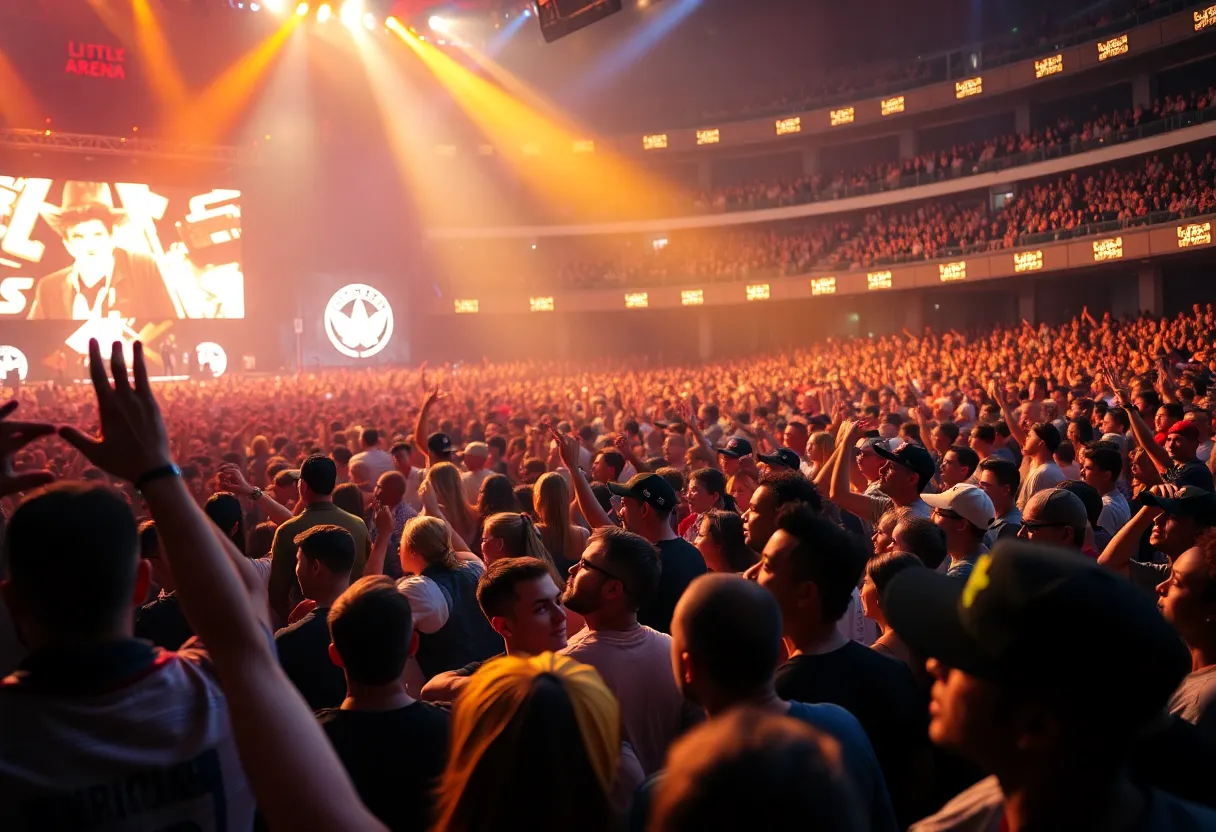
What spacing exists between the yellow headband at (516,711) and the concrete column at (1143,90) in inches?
1626

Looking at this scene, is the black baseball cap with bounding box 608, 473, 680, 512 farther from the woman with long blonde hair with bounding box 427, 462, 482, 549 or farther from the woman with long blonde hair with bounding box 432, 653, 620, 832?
the woman with long blonde hair with bounding box 432, 653, 620, 832

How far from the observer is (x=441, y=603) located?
17.0 ft

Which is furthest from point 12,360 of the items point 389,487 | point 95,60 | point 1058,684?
point 1058,684

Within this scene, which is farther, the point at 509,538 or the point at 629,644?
the point at 509,538

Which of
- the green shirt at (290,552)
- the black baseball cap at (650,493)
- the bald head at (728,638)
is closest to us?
the bald head at (728,638)

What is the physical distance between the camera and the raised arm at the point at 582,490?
7441 millimetres

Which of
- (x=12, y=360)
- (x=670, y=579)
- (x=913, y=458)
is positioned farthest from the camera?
(x=12, y=360)

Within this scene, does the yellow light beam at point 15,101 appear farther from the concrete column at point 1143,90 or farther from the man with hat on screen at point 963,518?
the man with hat on screen at point 963,518

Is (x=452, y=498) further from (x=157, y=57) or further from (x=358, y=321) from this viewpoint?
(x=358, y=321)

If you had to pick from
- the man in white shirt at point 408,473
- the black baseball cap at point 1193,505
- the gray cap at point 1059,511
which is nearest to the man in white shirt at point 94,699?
the black baseball cap at point 1193,505

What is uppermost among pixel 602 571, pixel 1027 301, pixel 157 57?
pixel 157 57

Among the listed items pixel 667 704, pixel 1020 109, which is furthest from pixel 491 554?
A: pixel 1020 109

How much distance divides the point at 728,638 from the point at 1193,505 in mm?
3277

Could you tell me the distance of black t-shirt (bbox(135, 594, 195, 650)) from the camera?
16.9 ft
